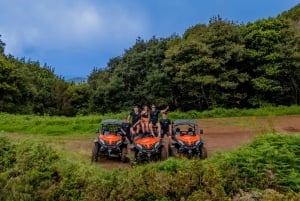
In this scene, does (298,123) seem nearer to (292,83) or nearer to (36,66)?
(292,83)

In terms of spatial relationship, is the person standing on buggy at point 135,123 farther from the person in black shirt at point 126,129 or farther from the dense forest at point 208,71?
the dense forest at point 208,71

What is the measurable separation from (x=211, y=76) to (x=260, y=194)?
665 inches

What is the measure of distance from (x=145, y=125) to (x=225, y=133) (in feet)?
21.5

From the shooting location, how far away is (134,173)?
961 centimetres

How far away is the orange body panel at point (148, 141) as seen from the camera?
12934mm

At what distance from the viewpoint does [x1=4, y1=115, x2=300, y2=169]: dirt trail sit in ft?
51.9

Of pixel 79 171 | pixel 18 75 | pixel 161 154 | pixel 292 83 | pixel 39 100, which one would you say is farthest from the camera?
pixel 39 100

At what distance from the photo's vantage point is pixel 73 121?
74.7ft

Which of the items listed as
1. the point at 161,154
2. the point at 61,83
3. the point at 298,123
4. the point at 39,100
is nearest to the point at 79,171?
the point at 161,154

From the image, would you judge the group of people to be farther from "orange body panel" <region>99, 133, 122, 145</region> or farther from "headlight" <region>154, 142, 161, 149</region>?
"headlight" <region>154, 142, 161, 149</region>

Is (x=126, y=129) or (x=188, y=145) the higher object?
(x=126, y=129)

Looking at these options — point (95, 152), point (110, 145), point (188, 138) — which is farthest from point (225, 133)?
point (95, 152)

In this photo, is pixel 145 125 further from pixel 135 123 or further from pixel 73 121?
pixel 73 121

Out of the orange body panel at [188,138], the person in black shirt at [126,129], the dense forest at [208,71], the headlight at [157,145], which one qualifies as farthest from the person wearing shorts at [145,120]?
the dense forest at [208,71]
